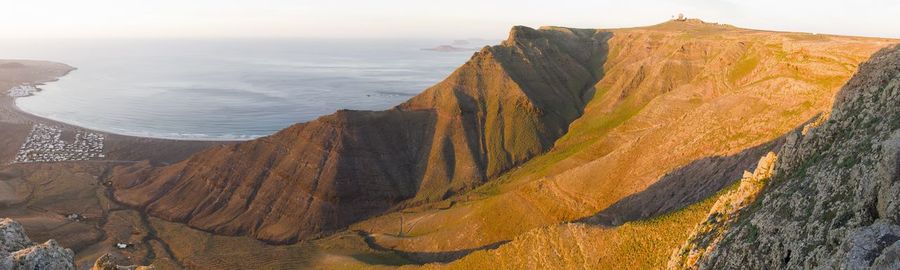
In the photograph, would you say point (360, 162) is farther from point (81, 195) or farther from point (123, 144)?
point (123, 144)

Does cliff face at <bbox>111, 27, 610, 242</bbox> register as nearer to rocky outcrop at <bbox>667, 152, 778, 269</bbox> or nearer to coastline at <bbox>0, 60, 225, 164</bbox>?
coastline at <bbox>0, 60, 225, 164</bbox>

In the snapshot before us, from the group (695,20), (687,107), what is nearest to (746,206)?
(687,107)

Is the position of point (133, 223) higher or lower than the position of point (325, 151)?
lower

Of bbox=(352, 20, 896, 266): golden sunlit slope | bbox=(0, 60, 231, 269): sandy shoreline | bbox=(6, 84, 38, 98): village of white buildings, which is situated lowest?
bbox=(0, 60, 231, 269): sandy shoreline

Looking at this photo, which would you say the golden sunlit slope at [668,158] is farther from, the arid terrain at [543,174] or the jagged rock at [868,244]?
the jagged rock at [868,244]

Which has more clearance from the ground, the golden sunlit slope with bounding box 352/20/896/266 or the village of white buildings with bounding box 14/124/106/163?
the golden sunlit slope with bounding box 352/20/896/266

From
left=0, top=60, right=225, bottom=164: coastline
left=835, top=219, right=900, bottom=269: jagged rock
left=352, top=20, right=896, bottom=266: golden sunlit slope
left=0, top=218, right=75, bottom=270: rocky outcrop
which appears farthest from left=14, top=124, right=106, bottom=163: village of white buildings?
left=835, top=219, right=900, bottom=269: jagged rock

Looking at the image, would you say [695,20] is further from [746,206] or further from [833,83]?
[746,206]
